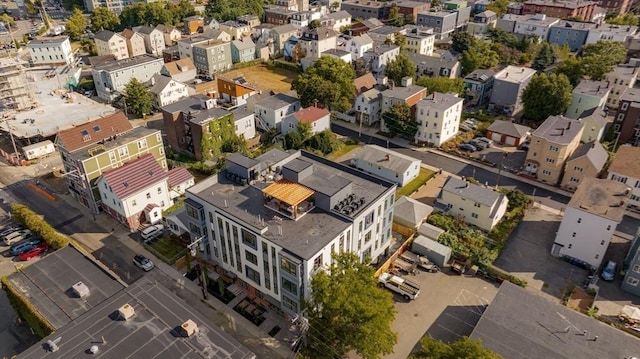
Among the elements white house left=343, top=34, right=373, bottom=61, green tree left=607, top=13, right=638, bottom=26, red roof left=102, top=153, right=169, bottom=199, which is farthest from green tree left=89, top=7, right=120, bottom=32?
green tree left=607, top=13, right=638, bottom=26

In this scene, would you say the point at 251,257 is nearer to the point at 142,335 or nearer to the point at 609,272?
the point at 142,335

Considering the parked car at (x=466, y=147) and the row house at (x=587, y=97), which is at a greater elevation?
the row house at (x=587, y=97)

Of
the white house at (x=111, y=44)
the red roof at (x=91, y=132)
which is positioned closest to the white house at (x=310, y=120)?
the red roof at (x=91, y=132)

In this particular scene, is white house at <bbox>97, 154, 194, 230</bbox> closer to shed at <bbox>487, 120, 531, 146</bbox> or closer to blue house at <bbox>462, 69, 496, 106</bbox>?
shed at <bbox>487, 120, 531, 146</bbox>

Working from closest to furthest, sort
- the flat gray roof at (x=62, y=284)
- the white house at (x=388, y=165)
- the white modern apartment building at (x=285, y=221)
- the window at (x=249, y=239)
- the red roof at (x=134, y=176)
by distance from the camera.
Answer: the flat gray roof at (x=62, y=284), the white modern apartment building at (x=285, y=221), the window at (x=249, y=239), the red roof at (x=134, y=176), the white house at (x=388, y=165)

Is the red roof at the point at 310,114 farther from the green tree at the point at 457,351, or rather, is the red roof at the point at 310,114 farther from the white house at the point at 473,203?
the green tree at the point at 457,351

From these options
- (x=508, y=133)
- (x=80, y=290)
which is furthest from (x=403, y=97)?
(x=80, y=290)
